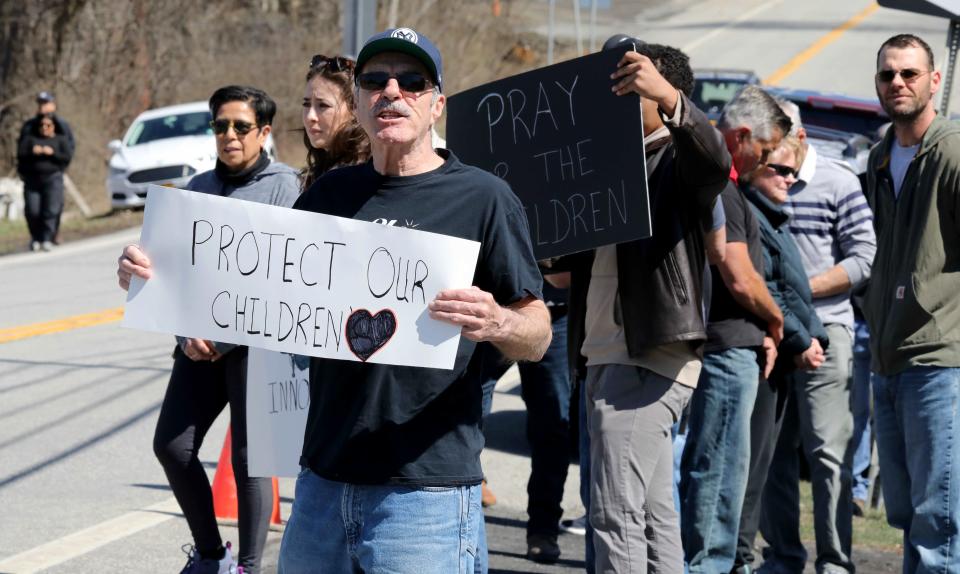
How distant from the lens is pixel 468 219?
139 inches

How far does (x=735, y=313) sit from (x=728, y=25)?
46.9 metres

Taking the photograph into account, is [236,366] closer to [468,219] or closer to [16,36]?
[468,219]

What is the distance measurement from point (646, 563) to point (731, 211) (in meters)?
1.44

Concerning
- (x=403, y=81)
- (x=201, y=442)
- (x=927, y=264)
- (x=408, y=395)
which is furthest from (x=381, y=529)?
(x=927, y=264)

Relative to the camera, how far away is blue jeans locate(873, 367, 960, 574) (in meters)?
5.28

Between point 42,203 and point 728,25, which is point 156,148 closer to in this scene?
point 42,203

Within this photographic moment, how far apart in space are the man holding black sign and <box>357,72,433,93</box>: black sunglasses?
52.3 inches

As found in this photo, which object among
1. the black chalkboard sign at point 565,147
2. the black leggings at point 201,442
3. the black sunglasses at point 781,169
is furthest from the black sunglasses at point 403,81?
the black sunglasses at point 781,169

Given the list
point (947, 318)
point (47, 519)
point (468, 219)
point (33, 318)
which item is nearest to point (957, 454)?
point (947, 318)

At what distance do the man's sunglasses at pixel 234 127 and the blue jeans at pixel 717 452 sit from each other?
6.69ft

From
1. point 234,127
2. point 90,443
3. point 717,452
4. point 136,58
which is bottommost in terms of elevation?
point 90,443

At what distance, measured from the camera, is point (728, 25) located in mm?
50906

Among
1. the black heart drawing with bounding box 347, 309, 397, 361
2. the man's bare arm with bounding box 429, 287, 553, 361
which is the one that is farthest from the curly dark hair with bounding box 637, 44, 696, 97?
the black heart drawing with bounding box 347, 309, 397, 361

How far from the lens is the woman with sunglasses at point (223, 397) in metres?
5.45
